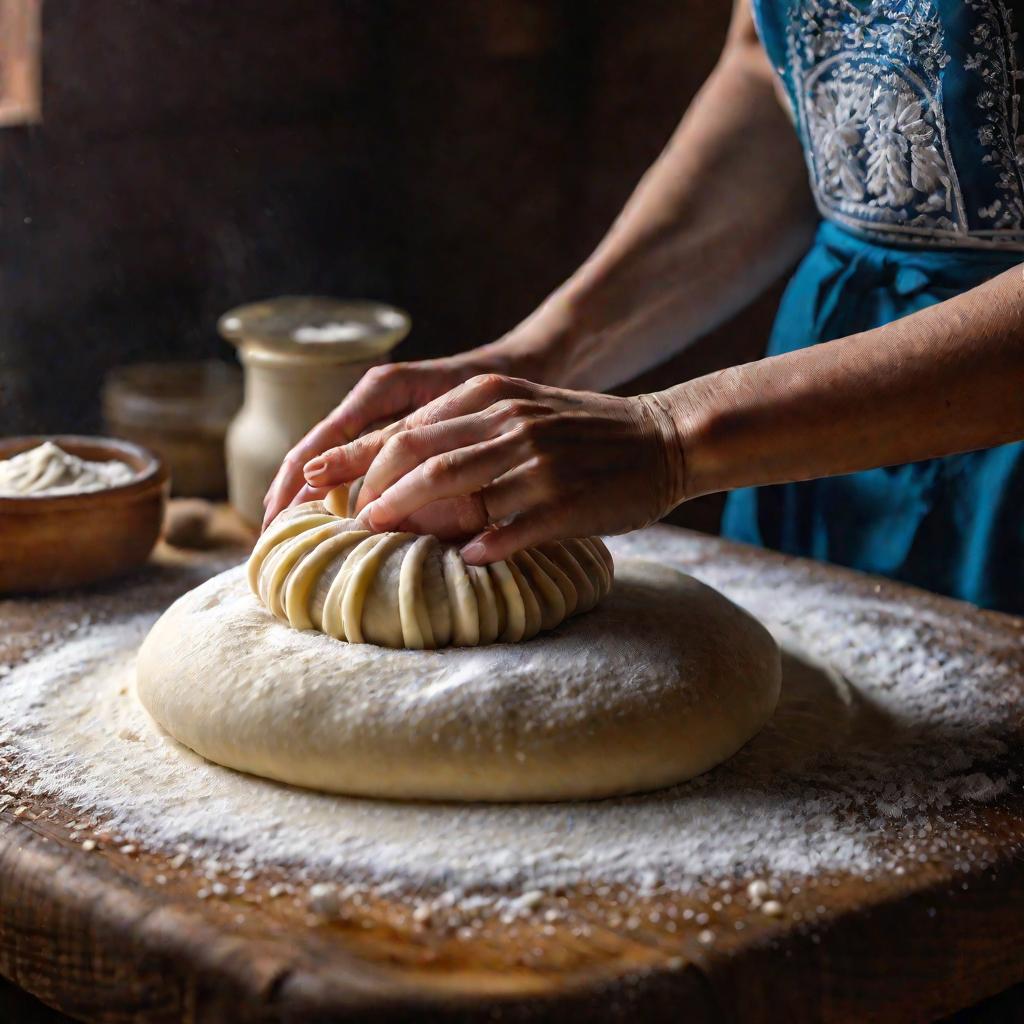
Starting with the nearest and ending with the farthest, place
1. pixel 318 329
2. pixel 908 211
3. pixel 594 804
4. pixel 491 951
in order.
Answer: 1. pixel 491 951
2. pixel 594 804
3. pixel 908 211
4. pixel 318 329

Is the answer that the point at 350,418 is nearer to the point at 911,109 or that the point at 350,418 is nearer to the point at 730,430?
the point at 730,430

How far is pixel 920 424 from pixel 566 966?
25.7 inches

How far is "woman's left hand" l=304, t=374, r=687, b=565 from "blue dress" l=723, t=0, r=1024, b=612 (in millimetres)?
589

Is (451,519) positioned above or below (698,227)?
below

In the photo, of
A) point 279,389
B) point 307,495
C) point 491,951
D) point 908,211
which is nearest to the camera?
point 491,951

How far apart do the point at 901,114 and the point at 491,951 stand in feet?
3.78

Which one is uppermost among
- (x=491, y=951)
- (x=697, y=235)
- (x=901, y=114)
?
(x=901, y=114)

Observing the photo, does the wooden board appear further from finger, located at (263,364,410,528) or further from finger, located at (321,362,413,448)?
finger, located at (321,362,413,448)

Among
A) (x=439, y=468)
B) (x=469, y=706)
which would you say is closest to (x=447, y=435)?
(x=439, y=468)

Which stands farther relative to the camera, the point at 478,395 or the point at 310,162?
the point at 310,162

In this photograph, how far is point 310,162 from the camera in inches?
108

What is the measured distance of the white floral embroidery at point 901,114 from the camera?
4.78ft

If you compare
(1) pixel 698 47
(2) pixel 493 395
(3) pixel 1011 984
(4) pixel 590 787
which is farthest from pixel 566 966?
(1) pixel 698 47

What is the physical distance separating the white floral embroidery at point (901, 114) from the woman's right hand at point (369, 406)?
0.57m
